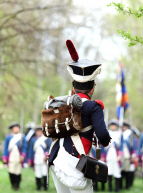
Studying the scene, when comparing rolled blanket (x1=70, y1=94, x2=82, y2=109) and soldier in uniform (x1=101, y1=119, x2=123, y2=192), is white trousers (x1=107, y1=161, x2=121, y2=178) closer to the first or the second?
soldier in uniform (x1=101, y1=119, x2=123, y2=192)

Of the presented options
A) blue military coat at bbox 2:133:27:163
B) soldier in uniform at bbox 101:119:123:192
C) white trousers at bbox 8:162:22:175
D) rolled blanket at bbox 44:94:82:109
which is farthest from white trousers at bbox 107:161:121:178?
rolled blanket at bbox 44:94:82:109

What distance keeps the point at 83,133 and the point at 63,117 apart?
310 mm

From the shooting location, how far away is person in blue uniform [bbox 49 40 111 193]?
166 inches

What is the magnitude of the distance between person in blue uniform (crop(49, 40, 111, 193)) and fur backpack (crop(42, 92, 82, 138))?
112 millimetres

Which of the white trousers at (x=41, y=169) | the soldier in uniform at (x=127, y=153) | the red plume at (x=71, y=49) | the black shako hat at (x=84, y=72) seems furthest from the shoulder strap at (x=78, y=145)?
the soldier in uniform at (x=127, y=153)

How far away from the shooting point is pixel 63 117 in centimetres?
421

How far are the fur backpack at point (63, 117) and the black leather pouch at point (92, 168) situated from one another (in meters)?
0.32

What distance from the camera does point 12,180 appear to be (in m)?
12.0

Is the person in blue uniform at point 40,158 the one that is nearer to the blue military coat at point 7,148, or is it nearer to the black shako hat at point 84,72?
the blue military coat at point 7,148

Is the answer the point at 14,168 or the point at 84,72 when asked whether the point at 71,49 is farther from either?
the point at 14,168

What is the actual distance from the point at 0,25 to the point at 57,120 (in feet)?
26.0

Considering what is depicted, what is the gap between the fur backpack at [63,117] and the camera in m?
4.18

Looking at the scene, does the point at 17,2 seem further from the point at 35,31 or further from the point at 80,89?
the point at 80,89

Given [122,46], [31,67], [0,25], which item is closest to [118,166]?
[31,67]
